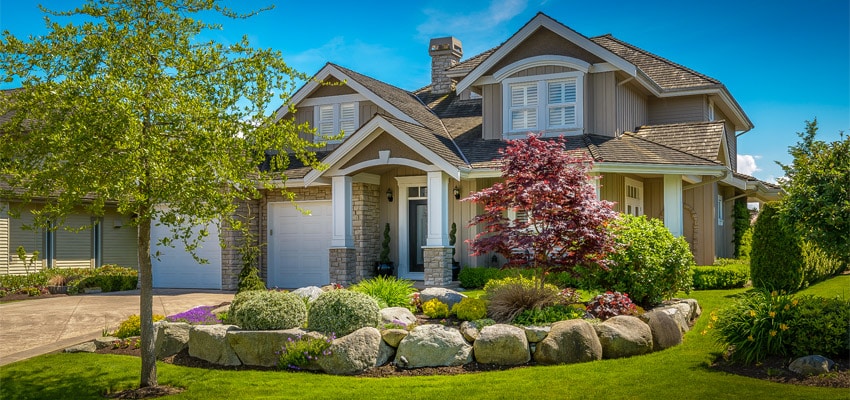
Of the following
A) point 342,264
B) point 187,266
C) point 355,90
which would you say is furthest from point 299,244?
point 355,90

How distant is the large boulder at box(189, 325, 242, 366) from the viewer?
9875 millimetres

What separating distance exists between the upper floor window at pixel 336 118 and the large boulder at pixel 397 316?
9.67 m

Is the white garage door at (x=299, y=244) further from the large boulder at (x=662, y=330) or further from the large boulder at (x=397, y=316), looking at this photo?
the large boulder at (x=662, y=330)

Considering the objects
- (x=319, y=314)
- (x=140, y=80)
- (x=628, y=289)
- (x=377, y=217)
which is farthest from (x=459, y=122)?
(x=140, y=80)

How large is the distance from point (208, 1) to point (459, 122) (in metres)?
12.1

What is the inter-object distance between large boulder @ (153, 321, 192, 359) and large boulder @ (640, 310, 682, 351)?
6.44 m

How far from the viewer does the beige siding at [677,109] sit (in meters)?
19.5

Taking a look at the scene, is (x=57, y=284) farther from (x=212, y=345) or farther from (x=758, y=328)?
(x=758, y=328)

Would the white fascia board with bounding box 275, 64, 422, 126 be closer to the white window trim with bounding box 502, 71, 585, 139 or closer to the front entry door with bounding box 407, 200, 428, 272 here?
the front entry door with bounding box 407, 200, 428, 272

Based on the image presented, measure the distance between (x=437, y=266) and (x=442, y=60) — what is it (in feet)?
30.0

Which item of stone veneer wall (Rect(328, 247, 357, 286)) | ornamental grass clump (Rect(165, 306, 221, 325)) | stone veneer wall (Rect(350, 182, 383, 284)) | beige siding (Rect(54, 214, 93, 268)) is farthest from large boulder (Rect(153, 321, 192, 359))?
beige siding (Rect(54, 214, 93, 268))

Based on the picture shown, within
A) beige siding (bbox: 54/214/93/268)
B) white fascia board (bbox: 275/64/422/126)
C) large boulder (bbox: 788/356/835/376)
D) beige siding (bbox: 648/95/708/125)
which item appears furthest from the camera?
beige siding (bbox: 54/214/93/268)

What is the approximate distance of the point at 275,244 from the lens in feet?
64.7

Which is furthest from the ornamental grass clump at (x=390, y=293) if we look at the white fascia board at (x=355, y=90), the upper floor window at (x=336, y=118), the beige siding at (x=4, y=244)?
the beige siding at (x=4, y=244)
